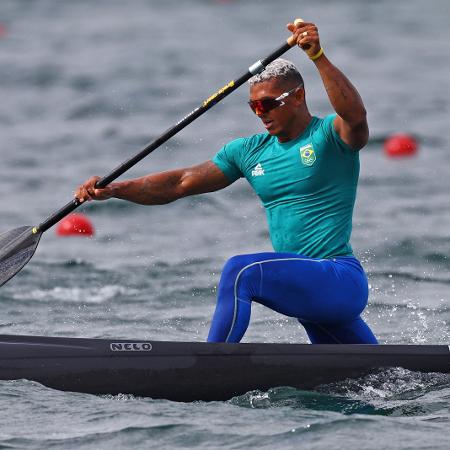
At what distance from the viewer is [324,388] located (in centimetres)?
666

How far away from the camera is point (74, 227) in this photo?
12.7 metres

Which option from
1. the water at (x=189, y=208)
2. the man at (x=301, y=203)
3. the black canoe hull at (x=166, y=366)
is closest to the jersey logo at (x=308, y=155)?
the man at (x=301, y=203)

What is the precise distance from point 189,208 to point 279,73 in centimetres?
693

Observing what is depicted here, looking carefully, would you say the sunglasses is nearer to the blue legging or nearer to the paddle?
the paddle

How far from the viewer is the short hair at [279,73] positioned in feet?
21.3

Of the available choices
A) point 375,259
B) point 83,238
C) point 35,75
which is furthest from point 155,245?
point 35,75

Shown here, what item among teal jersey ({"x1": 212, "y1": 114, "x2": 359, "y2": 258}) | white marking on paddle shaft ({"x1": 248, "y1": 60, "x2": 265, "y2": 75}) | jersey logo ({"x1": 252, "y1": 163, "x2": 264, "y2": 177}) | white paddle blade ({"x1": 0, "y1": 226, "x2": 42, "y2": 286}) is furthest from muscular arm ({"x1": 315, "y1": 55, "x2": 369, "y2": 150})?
white paddle blade ({"x1": 0, "y1": 226, "x2": 42, "y2": 286})

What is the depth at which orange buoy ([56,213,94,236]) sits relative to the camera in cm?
1259

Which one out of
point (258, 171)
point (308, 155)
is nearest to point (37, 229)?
point (258, 171)

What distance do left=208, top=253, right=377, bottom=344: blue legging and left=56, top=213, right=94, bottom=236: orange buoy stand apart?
627 centimetres

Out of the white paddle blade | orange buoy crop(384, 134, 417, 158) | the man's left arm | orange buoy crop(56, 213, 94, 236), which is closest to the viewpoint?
the man's left arm

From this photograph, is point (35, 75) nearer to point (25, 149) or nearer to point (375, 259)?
point (25, 149)

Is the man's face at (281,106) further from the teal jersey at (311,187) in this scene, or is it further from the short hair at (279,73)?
the teal jersey at (311,187)

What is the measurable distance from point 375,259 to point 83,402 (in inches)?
203
